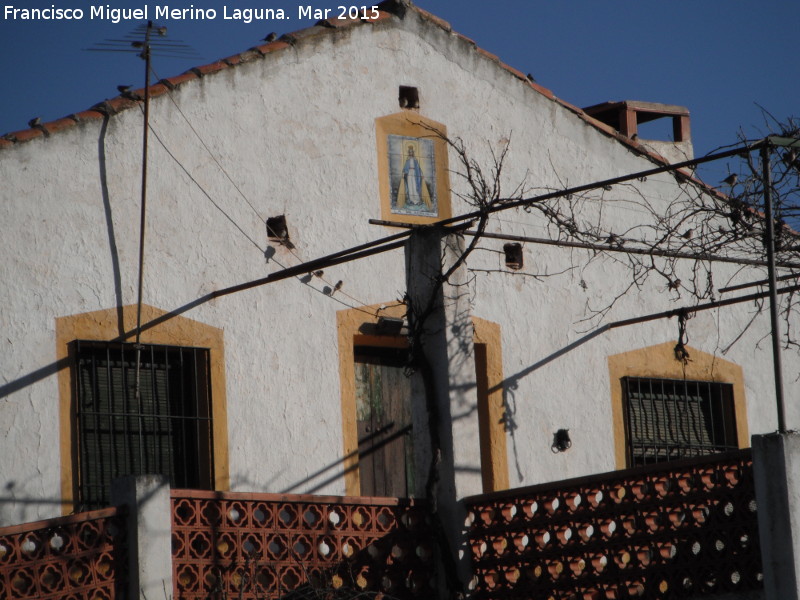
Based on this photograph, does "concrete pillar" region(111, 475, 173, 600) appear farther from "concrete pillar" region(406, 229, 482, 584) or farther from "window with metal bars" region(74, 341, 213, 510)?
"concrete pillar" region(406, 229, 482, 584)

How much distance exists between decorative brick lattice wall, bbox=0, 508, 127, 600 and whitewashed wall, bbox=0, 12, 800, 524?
5.43 ft

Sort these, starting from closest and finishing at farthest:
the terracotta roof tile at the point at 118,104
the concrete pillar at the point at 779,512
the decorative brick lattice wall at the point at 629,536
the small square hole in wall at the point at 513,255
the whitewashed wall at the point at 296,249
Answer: the concrete pillar at the point at 779,512
the decorative brick lattice wall at the point at 629,536
the whitewashed wall at the point at 296,249
the terracotta roof tile at the point at 118,104
the small square hole in wall at the point at 513,255

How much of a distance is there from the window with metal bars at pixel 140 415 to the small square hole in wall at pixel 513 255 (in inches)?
129

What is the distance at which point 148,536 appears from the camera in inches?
307

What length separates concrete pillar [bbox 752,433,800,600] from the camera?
7367mm

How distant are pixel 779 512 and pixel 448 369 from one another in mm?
2619

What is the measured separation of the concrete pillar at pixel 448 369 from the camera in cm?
902

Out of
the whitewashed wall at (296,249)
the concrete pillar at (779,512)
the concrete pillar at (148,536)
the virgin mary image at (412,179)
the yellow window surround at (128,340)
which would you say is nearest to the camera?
the concrete pillar at (779,512)

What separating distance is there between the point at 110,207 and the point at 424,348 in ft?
8.91

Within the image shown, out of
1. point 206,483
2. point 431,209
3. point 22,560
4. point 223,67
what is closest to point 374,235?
point 431,209

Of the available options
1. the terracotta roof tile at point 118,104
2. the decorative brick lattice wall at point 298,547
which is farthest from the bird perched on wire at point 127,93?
the decorative brick lattice wall at point 298,547

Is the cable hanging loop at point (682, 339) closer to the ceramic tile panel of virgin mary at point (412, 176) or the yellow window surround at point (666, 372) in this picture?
the yellow window surround at point (666, 372)

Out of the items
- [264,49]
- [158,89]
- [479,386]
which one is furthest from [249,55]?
[479,386]

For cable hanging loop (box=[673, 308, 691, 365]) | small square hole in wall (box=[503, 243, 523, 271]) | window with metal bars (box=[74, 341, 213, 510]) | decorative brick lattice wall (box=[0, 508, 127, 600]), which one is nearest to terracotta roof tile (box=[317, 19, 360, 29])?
small square hole in wall (box=[503, 243, 523, 271])
